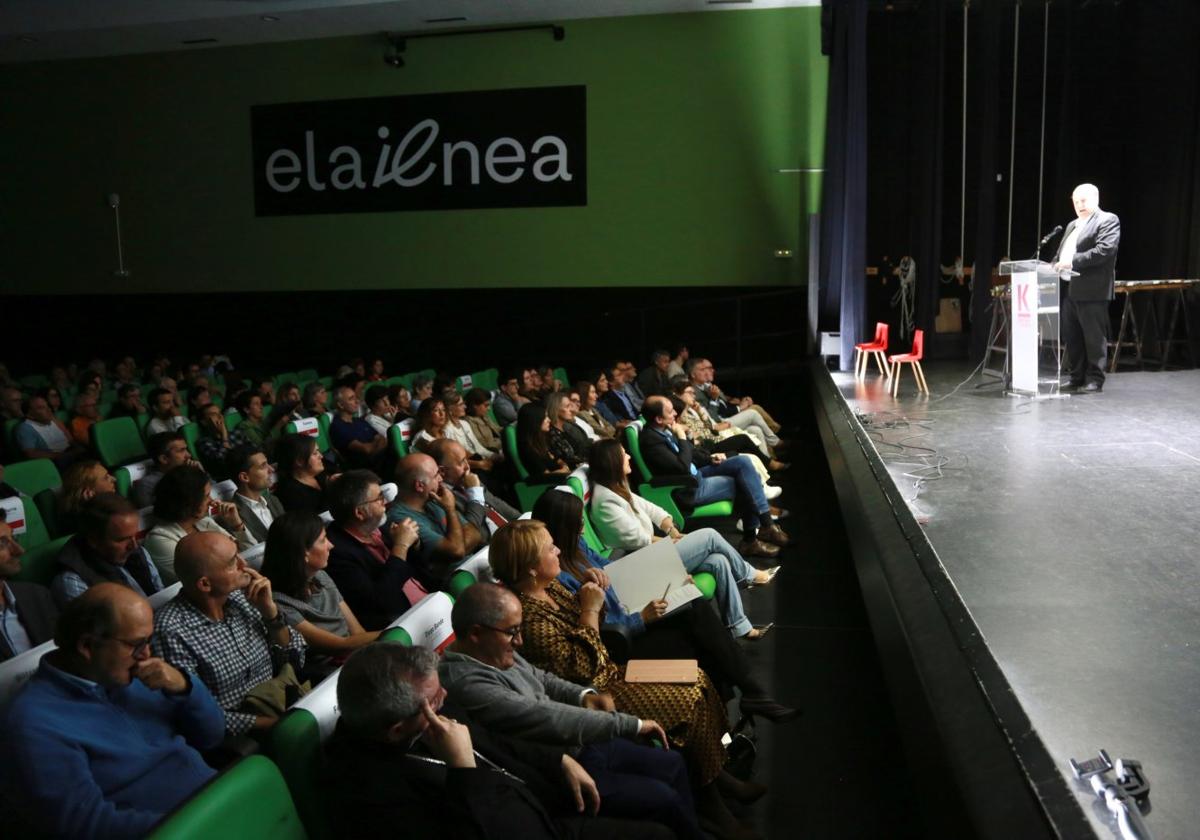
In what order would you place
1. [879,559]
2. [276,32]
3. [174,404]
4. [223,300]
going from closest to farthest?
[879,559] < [174,404] < [276,32] < [223,300]

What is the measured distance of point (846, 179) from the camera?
364 inches

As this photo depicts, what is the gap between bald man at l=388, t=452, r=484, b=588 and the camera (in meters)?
3.64

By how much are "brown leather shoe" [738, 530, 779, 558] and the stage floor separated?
Result: 0.84 meters

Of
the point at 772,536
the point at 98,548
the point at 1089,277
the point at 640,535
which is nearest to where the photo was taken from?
the point at 98,548

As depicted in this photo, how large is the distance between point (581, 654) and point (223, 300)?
Result: 414 inches

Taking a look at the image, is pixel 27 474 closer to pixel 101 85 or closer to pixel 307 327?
pixel 307 327

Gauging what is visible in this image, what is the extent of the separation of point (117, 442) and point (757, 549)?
144 inches

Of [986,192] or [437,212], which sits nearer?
[986,192]

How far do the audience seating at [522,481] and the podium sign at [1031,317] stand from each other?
314cm

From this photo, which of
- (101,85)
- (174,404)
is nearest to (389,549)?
(174,404)

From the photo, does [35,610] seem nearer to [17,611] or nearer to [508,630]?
[17,611]

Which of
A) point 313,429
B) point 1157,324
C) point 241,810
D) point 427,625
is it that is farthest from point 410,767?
point 1157,324

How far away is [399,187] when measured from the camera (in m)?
11.5

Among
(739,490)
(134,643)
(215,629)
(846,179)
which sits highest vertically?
(846,179)
